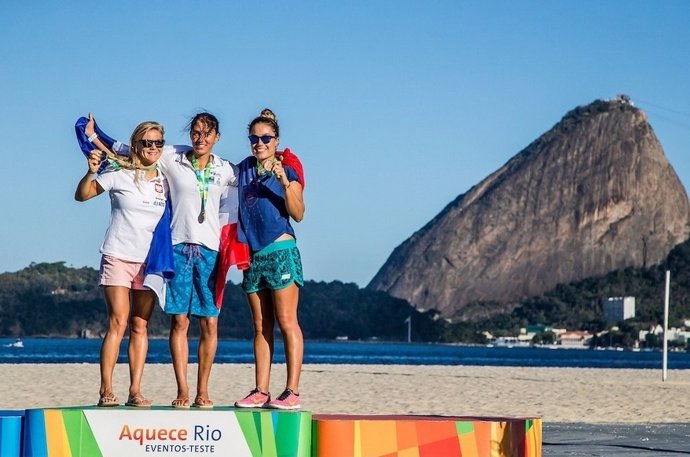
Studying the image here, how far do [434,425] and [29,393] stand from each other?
1495 centimetres

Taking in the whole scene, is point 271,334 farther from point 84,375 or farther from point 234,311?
point 234,311

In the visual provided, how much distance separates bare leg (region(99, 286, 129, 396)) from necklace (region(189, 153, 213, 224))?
0.63 meters

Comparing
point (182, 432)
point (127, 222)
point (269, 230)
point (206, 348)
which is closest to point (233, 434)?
point (182, 432)

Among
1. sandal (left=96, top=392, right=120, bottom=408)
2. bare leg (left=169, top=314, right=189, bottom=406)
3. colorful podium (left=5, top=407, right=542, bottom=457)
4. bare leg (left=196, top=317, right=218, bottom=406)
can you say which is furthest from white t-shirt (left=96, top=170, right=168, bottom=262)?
colorful podium (left=5, top=407, right=542, bottom=457)

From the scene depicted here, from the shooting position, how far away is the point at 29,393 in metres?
20.6

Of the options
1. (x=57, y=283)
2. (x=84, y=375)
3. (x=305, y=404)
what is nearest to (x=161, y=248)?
(x=305, y=404)

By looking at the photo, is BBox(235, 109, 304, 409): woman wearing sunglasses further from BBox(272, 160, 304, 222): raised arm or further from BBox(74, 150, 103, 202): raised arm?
BBox(74, 150, 103, 202): raised arm

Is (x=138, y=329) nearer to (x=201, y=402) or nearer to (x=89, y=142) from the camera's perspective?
(x=201, y=402)

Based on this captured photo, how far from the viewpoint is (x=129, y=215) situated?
24.3 feet

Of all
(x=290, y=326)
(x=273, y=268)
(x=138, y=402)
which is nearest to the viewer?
(x=138, y=402)

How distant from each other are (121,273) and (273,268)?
0.90 metres

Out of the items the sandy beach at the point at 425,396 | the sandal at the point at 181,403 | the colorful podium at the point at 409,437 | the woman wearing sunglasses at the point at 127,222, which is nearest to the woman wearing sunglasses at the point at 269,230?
the sandal at the point at 181,403

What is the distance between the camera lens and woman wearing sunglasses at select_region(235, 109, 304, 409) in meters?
7.52

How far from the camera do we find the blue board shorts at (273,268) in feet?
24.7
